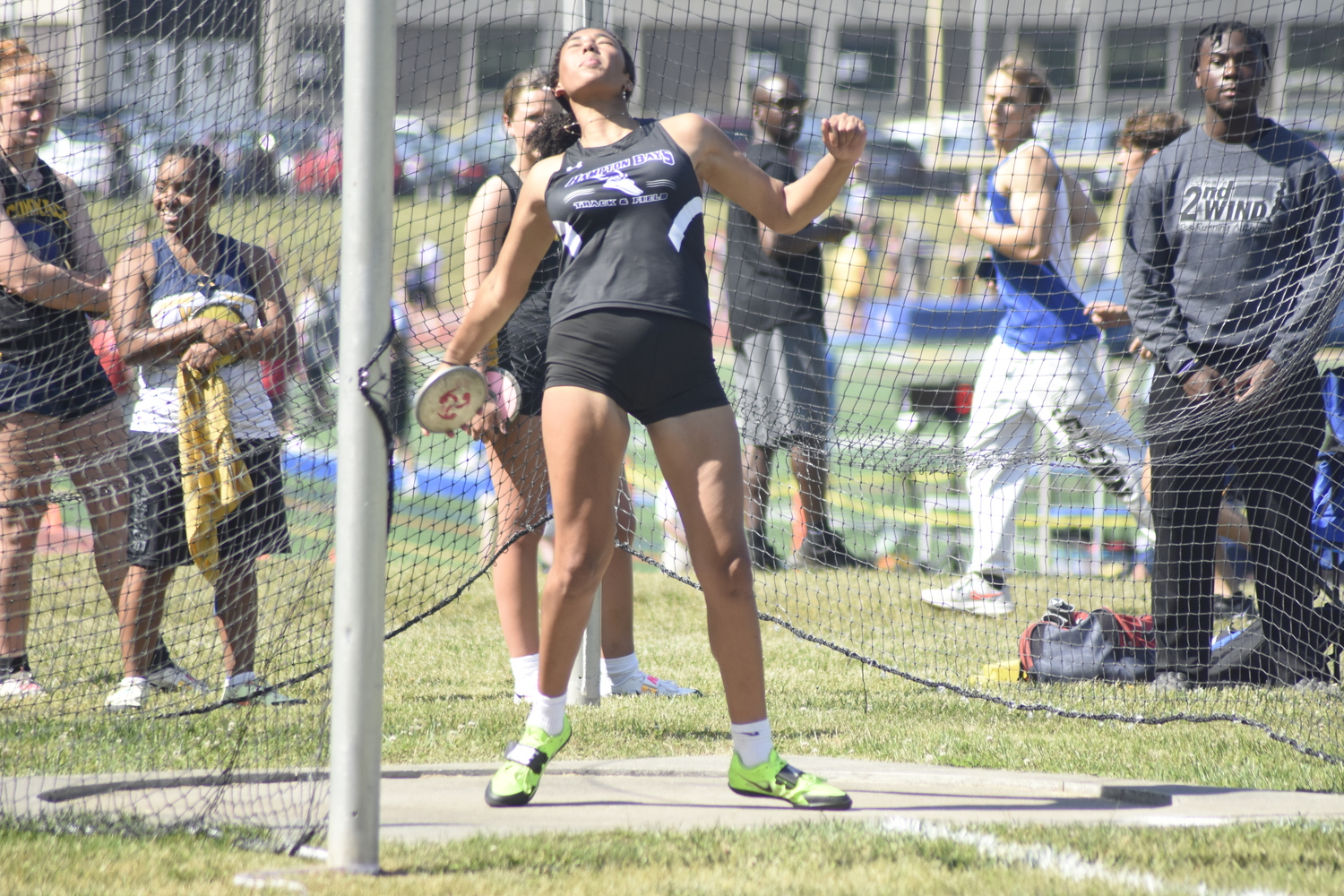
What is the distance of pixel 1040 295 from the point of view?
20.6 ft

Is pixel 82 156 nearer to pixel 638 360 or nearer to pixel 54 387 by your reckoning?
pixel 54 387

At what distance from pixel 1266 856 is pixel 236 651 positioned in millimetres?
3494

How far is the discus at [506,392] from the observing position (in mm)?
4574

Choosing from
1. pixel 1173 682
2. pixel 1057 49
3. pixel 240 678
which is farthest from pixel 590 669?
pixel 1057 49

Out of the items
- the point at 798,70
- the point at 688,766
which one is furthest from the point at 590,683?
the point at 798,70

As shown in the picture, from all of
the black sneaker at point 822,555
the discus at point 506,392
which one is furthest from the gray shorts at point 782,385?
the discus at point 506,392

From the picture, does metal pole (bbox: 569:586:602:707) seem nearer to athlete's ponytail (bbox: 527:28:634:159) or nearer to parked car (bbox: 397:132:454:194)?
athlete's ponytail (bbox: 527:28:634:159)

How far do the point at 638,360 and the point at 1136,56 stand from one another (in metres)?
6.31

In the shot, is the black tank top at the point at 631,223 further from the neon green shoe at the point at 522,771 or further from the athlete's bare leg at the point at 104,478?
the athlete's bare leg at the point at 104,478

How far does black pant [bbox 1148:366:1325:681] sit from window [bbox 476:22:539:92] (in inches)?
116

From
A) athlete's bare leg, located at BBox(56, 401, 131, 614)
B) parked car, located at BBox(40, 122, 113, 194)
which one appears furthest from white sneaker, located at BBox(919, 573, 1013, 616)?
parked car, located at BBox(40, 122, 113, 194)

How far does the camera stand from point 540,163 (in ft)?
11.5

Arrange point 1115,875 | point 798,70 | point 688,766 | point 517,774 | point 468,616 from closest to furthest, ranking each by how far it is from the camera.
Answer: point 1115,875, point 517,774, point 688,766, point 468,616, point 798,70

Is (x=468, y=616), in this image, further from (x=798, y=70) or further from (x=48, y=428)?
(x=798, y=70)
